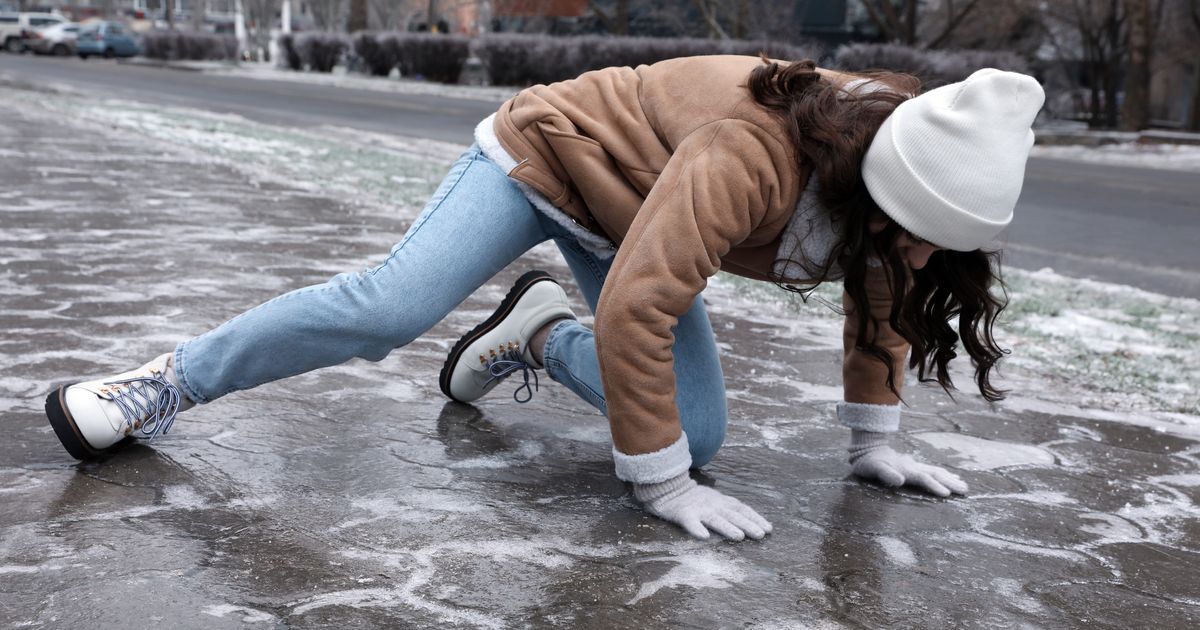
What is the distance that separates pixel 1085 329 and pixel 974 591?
2.75 metres

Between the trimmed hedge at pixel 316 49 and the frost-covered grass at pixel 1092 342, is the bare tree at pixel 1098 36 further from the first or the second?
the frost-covered grass at pixel 1092 342

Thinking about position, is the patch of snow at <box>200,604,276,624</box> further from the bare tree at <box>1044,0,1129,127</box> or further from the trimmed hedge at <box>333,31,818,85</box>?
the bare tree at <box>1044,0,1129,127</box>

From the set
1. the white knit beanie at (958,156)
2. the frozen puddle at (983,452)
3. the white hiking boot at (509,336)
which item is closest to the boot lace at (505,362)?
Answer: the white hiking boot at (509,336)

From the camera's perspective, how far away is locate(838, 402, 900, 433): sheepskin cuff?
2.90 metres

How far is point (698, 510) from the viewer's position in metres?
2.51

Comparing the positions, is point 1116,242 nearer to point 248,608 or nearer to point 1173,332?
point 1173,332

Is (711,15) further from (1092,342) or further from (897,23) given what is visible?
(1092,342)

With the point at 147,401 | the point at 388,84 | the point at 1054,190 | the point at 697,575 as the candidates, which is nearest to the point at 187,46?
the point at 388,84

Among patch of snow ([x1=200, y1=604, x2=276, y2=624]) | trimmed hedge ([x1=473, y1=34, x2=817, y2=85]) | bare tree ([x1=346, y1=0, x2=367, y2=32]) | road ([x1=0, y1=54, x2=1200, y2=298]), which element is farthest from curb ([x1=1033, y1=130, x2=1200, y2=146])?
bare tree ([x1=346, y1=0, x2=367, y2=32])

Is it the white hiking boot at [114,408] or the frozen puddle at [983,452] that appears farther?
the frozen puddle at [983,452]

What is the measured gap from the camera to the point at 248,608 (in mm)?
2029

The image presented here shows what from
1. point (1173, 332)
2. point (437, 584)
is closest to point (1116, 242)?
point (1173, 332)

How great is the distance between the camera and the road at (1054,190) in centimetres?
714

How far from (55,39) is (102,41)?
7.65 ft
